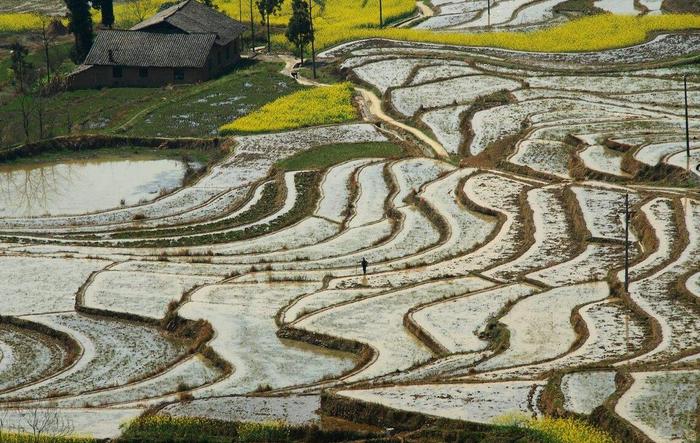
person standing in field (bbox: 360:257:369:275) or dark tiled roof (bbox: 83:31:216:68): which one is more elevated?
dark tiled roof (bbox: 83:31:216:68)

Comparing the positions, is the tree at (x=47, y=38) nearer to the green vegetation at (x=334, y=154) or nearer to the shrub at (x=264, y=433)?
the green vegetation at (x=334, y=154)

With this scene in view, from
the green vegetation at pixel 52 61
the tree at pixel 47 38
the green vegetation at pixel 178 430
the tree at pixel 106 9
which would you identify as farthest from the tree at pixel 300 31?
the green vegetation at pixel 178 430

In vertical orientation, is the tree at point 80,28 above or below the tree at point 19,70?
above

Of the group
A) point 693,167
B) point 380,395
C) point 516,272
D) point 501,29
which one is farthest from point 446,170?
point 501,29

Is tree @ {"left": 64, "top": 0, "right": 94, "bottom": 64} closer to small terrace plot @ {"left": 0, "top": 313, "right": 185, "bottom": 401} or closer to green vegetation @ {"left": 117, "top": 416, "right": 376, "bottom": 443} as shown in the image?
small terrace plot @ {"left": 0, "top": 313, "right": 185, "bottom": 401}

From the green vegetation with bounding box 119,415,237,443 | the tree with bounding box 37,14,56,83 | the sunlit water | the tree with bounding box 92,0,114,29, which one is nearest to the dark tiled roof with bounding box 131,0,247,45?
the tree with bounding box 92,0,114,29

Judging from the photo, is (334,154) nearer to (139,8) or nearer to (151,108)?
(151,108)

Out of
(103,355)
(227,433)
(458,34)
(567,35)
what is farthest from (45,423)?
(458,34)
